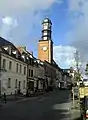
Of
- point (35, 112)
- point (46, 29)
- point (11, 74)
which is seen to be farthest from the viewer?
point (46, 29)

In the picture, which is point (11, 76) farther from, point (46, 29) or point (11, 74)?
point (46, 29)

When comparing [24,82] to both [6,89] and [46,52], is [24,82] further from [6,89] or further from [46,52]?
[46,52]

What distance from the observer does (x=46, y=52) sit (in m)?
117

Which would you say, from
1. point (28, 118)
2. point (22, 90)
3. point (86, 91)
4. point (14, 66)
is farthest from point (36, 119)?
point (22, 90)

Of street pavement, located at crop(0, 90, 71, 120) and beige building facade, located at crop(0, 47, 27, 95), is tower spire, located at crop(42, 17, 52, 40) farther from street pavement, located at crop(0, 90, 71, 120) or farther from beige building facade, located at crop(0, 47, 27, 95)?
street pavement, located at crop(0, 90, 71, 120)

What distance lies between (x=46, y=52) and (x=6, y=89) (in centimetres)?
6236

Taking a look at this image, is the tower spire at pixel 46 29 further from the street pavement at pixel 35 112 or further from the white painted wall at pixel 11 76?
the street pavement at pixel 35 112

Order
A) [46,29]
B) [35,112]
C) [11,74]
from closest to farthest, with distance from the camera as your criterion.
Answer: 1. [35,112]
2. [11,74]
3. [46,29]

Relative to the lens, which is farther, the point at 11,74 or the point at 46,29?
the point at 46,29

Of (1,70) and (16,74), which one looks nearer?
(1,70)

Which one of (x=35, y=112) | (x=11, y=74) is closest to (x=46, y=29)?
(x=11, y=74)

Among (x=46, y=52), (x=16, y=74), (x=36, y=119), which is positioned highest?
(x=46, y=52)

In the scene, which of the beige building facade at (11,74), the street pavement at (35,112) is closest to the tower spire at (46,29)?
the beige building facade at (11,74)

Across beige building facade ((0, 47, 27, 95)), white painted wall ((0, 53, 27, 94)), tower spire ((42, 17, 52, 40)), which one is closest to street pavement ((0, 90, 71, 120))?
beige building facade ((0, 47, 27, 95))
